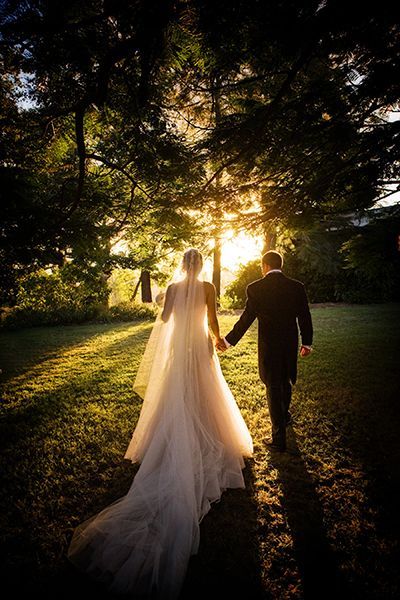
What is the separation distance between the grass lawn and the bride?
18 cm

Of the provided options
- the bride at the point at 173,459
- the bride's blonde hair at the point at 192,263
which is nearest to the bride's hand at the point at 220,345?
the bride at the point at 173,459

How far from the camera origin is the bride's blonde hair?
3.76m

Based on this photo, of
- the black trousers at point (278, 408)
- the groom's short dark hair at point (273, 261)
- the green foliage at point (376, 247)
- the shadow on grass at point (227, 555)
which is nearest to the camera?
the shadow on grass at point (227, 555)

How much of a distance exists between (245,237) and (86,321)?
13.0 metres

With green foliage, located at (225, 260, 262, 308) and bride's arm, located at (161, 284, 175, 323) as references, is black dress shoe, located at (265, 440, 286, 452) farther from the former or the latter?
green foliage, located at (225, 260, 262, 308)

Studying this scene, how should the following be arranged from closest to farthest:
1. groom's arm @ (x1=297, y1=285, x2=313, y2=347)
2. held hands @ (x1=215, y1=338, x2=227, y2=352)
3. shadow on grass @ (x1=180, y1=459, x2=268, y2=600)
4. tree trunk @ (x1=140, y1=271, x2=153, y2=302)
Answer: shadow on grass @ (x1=180, y1=459, x2=268, y2=600) → groom's arm @ (x1=297, y1=285, x2=313, y2=347) → held hands @ (x1=215, y1=338, x2=227, y2=352) → tree trunk @ (x1=140, y1=271, x2=153, y2=302)

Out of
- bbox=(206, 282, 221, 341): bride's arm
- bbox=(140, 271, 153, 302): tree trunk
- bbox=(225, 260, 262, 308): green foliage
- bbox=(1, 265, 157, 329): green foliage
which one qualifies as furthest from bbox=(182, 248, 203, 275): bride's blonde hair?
bbox=(140, 271, 153, 302): tree trunk

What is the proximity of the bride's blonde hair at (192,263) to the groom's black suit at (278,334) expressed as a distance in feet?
2.74

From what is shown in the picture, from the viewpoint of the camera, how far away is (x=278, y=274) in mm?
3773

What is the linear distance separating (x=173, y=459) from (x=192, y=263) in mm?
2342

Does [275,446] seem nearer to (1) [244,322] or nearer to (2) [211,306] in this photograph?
(1) [244,322]

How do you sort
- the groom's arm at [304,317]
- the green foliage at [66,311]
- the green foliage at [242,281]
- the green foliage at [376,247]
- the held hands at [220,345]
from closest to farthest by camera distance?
1. the groom's arm at [304,317]
2. the held hands at [220,345]
3. the green foliage at [376,247]
4. the green foliage at [66,311]
5. the green foliage at [242,281]

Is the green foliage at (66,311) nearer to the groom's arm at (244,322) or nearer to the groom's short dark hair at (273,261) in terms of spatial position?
the groom's arm at (244,322)

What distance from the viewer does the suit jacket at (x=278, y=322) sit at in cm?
361
